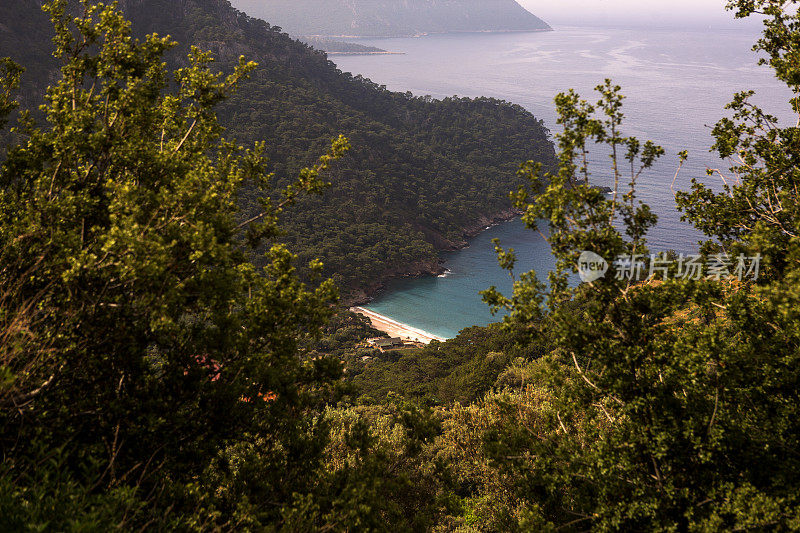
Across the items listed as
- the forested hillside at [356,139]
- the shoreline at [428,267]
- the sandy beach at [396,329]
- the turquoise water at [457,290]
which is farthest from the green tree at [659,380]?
the forested hillside at [356,139]

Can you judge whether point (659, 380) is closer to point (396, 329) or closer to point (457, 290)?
point (396, 329)

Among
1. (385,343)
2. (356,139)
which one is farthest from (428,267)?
(356,139)

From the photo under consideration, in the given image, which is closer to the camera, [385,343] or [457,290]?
[385,343]

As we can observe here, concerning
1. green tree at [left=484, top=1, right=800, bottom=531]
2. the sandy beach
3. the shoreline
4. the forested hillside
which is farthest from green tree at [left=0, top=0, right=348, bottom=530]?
the forested hillside

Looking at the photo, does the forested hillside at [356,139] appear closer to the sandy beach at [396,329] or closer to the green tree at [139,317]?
the sandy beach at [396,329]

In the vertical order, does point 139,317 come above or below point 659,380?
above
